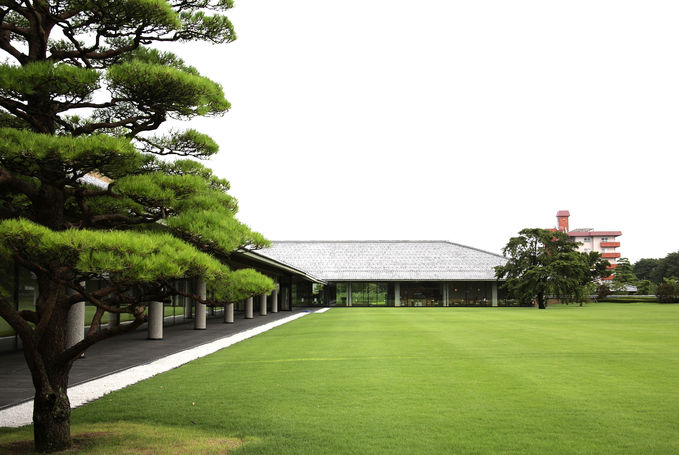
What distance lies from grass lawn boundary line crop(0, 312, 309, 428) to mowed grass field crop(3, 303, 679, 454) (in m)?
0.37

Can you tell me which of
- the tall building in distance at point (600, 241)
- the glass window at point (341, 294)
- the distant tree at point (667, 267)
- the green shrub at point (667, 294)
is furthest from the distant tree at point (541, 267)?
the tall building in distance at point (600, 241)

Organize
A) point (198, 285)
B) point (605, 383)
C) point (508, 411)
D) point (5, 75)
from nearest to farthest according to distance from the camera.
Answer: point (5, 75)
point (508, 411)
point (605, 383)
point (198, 285)

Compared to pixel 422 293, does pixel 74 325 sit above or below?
above

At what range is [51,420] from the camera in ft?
20.4

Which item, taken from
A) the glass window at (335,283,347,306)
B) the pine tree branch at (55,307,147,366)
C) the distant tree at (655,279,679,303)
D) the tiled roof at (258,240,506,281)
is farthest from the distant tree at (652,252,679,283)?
the pine tree branch at (55,307,147,366)

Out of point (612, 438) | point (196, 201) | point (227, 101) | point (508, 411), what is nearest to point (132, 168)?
point (196, 201)

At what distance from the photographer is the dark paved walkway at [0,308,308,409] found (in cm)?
1017

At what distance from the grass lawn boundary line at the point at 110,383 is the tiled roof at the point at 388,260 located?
40.0 meters

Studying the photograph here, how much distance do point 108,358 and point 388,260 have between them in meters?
47.6

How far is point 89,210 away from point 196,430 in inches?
124

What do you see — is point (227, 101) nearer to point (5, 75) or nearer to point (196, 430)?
point (5, 75)

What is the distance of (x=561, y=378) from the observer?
10852 millimetres

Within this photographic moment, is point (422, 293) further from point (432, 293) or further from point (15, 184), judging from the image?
point (15, 184)

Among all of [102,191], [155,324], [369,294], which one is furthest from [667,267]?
[102,191]
